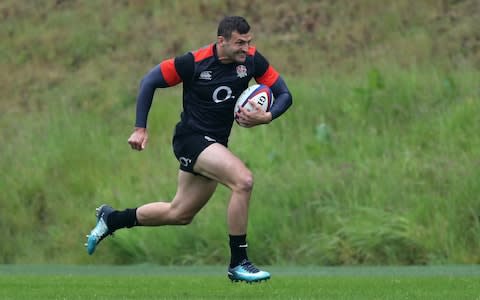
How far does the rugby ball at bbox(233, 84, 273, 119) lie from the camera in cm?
1043

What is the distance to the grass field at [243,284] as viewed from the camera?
34.5 ft

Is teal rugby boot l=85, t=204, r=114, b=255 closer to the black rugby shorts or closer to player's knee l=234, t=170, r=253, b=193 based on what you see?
the black rugby shorts

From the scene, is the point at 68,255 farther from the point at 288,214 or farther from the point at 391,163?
the point at 391,163

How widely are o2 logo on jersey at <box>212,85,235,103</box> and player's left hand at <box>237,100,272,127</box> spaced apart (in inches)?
11.8

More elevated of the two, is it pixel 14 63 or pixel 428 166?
pixel 14 63

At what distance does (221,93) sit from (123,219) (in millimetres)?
1635

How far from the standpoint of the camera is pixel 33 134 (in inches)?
904

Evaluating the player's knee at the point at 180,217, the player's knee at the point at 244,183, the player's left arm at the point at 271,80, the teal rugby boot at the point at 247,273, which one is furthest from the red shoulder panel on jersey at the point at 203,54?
the teal rugby boot at the point at 247,273

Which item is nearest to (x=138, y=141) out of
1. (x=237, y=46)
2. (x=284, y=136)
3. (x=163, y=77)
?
(x=163, y=77)

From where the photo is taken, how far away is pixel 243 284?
39.1 feet

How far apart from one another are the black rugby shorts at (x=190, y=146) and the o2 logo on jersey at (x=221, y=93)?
33 cm

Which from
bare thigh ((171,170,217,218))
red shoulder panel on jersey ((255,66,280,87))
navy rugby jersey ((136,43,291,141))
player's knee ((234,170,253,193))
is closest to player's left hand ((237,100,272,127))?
navy rugby jersey ((136,43,291,141))

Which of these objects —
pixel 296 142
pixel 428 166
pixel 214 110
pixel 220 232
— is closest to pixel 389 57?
pixel 296 142

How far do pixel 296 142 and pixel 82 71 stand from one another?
671 cm
